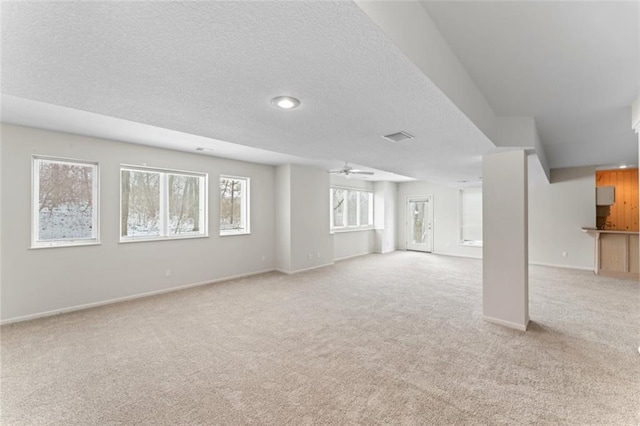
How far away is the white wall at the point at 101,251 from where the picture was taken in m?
3.63

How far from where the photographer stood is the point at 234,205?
20.4 ft

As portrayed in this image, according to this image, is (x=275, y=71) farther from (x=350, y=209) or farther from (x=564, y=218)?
(x=564, y=218)

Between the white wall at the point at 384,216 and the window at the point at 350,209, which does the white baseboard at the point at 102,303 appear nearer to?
the window at the point at 350,209

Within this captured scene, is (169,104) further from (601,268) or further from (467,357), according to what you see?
(601,268)

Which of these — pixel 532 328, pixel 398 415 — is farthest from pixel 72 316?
pixel 532 328

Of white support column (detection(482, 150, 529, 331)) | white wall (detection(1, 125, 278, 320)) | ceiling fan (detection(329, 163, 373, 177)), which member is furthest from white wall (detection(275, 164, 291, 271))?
white support column (detection(482, 150, 529, 331))

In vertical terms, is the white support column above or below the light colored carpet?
above

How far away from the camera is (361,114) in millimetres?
2338

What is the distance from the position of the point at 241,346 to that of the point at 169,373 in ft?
2.32

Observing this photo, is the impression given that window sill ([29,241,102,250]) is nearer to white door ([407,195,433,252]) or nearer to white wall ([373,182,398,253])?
white wall ([373,182,398,253])

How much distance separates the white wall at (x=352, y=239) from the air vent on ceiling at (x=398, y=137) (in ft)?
16.8

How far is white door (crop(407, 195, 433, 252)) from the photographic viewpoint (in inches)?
376

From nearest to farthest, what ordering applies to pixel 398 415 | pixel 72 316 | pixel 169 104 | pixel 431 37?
1. pixel 431 37
2. pixel 398 415
3. pixel 169 104
4. pixel 72 316

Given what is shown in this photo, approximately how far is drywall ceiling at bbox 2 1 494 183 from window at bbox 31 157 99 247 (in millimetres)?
2638
